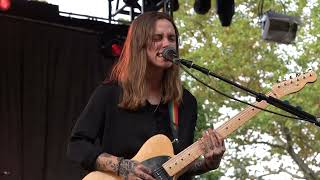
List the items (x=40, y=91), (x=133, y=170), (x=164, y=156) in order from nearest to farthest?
1. (x=133, y=170)
2. (x=164, y=156)
3. (x=40, y=91)

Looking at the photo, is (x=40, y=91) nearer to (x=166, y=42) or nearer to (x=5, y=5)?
(x=5, y=5)

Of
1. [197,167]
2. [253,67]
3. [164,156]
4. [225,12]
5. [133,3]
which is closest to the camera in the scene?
[164,156]

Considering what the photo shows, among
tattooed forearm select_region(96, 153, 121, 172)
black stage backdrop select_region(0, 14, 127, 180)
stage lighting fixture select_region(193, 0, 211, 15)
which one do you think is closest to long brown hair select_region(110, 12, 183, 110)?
tattooed forearm select_region(96, 153, 121, 172)

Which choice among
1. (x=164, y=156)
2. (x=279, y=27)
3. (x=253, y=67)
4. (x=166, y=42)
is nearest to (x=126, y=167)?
(x=164, y=156)

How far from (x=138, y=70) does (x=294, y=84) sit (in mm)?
813

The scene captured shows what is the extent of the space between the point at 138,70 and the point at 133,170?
1.68 ft

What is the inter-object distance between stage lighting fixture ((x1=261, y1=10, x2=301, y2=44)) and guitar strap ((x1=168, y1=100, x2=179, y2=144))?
3.83m

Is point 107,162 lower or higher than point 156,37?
lower

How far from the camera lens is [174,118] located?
3102 millimetres

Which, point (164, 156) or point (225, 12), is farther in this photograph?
point (225, 12)

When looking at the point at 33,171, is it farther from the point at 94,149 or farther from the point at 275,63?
the point at 275,63

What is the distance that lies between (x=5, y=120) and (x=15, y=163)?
19.9 inches

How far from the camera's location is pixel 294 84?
315cm

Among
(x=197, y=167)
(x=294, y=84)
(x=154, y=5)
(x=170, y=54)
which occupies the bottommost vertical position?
(x=197, y=167)
